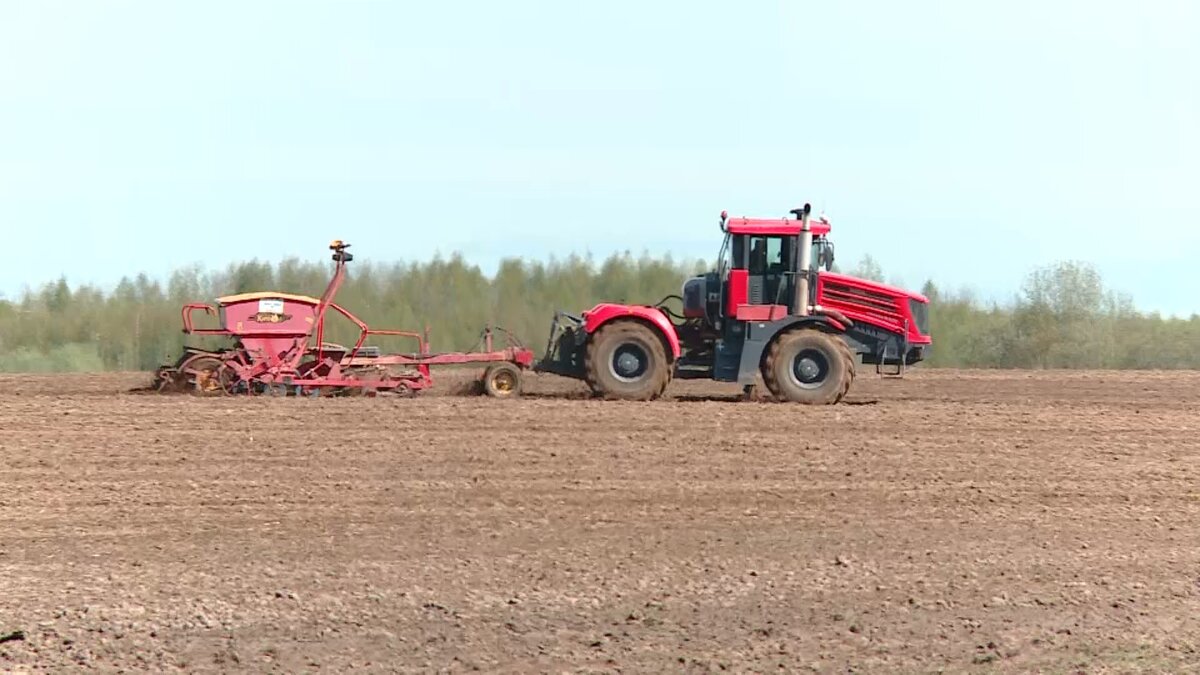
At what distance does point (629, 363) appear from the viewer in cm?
1622

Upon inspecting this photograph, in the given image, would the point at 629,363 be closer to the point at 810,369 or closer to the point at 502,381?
the point at 502,381

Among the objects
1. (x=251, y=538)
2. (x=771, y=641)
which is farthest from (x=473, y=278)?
(x=771, y=641)

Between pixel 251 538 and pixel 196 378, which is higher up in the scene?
pixel 196 378

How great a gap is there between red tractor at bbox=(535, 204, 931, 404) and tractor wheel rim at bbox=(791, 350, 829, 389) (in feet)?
0.04

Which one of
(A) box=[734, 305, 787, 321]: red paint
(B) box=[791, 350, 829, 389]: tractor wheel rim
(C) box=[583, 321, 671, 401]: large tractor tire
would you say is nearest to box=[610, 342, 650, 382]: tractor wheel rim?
(C) box=[583, 321, 671, 401]: large tractor tire

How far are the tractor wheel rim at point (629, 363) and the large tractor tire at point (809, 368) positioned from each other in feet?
4.91

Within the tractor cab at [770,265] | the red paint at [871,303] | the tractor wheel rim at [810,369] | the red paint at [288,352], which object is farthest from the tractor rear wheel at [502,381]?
the red paint at [871,303]

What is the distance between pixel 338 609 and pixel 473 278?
2014cm

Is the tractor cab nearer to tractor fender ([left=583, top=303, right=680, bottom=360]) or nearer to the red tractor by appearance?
the red tractor

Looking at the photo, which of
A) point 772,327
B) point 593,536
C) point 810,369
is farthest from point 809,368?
point 593,536

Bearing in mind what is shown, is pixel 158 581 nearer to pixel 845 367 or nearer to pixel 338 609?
pixel 338 609

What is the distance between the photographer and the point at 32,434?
12.9 m

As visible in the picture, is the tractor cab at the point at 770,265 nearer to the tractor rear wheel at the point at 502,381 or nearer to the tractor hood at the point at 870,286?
the tractor hood at the point at 870,286

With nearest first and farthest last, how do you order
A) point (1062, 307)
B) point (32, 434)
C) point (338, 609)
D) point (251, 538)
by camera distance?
point (338, 609) < point (251, 538) < point (32, 434) < point (1062, 307)
